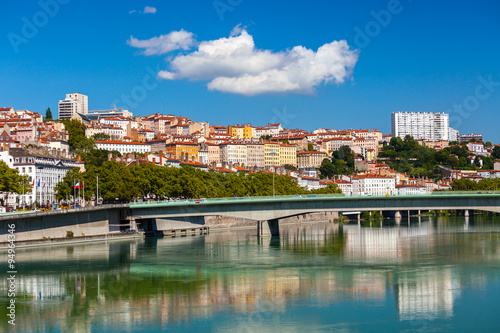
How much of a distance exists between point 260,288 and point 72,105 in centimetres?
16389

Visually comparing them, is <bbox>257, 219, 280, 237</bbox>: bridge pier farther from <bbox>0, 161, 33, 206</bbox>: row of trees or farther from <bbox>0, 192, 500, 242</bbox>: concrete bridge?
<bbox>0, 161, 33, 206</bbox>: row of trees

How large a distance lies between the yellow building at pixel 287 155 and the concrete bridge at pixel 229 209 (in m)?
95.7

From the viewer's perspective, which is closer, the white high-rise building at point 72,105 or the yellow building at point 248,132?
the yellow building at point 248,132

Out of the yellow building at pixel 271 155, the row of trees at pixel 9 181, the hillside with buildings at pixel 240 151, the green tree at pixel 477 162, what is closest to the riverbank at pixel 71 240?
the row of trees at pixel 9 181

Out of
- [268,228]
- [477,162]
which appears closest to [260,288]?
[268,228]

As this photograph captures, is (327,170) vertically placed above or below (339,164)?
below

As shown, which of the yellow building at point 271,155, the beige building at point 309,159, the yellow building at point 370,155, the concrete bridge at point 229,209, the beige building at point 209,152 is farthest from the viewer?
the yellow building at point 370,155

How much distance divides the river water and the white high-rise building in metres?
142

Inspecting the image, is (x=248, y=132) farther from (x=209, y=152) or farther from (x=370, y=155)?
(x=209, y=152)

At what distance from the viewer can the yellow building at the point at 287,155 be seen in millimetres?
156000

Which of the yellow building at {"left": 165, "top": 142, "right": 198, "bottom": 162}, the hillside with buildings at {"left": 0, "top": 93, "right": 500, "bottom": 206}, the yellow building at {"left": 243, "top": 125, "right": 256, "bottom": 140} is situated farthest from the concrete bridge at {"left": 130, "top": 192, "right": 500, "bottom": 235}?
the yellow building at {"left": 243, "top": 125, "right": 256, "bottom": 140}

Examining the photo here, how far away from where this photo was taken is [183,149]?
→ 429 ft

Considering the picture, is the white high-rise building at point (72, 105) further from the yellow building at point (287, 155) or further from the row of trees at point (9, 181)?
the row of trees at point (9, 181)

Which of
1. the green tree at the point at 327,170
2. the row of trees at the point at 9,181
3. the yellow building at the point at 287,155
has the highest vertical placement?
the yellow building at the point at 287,155
